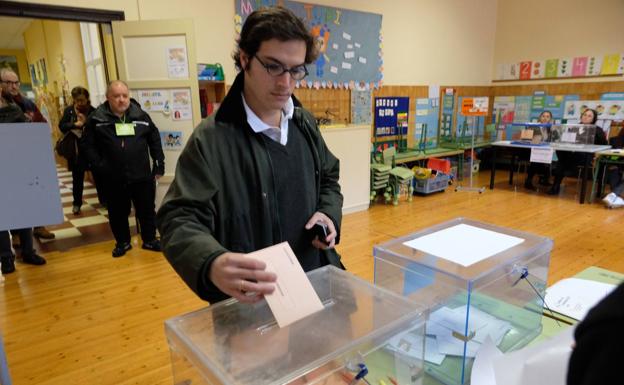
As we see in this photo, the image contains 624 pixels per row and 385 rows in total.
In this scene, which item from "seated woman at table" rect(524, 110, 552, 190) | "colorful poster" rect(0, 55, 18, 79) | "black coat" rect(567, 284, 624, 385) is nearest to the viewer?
"black coat" rect(567, 284, 624, 385)

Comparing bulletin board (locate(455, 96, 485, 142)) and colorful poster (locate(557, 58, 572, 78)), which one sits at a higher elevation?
colorful poster (locate(557, 58, 572, 78))

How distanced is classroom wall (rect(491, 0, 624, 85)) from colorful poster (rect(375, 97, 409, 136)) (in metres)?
2.78

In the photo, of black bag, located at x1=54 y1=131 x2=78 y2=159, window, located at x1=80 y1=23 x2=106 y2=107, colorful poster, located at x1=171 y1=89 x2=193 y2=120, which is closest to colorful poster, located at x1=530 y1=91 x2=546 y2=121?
colorful poster, located at x1=171 y1=89 x2=193 y2=120

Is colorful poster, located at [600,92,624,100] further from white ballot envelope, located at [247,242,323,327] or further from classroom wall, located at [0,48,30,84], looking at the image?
classroom wall, located at [0,48,30,84]

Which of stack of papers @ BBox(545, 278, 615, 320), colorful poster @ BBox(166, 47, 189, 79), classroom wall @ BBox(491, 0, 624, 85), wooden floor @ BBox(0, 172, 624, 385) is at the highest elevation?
classroom wall @ BBox(491, 0, 624, 85)

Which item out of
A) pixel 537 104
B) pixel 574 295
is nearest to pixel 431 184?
pixel 537 104

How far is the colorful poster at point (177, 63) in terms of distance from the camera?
372cm

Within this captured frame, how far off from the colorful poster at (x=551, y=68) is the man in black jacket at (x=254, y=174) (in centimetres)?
725

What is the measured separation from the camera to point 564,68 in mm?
6762

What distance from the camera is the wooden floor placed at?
2.17 meters

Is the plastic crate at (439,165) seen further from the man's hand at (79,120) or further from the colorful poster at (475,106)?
the man's hand at (79,120)

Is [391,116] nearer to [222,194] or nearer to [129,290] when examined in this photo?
[129,290]

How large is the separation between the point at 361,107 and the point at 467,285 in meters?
5.04

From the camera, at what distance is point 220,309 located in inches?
34.2
